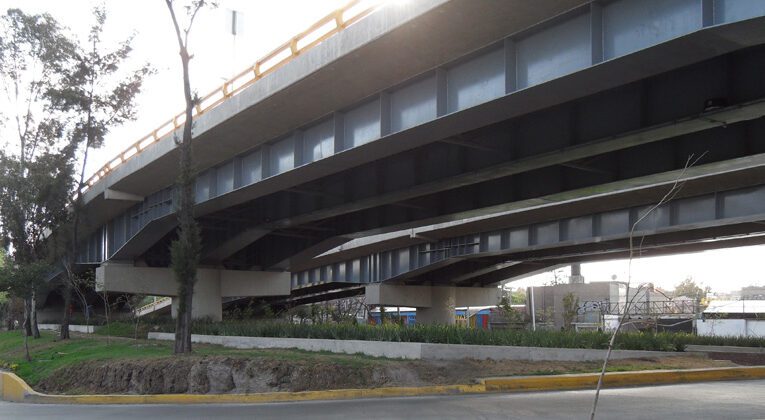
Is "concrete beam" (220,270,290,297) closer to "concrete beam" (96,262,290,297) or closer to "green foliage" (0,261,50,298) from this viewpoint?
"concrete beam" (96,262,290,297)

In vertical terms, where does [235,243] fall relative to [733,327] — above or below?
above

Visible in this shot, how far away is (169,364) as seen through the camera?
1678 centimetres

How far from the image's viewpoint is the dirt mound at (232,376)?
15305mm

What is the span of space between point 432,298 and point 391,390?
3667cm

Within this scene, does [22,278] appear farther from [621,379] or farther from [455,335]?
[621,379]

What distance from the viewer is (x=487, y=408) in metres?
12.5

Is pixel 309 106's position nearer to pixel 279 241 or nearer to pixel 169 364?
pixel 169 364

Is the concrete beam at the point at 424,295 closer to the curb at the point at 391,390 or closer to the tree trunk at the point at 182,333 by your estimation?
the tree trunk at the point at 182,333

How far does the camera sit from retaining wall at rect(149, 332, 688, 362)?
17.9 m

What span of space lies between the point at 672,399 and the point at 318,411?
7.29 m

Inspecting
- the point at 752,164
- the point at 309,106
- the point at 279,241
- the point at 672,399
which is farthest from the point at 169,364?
the point at 279,241

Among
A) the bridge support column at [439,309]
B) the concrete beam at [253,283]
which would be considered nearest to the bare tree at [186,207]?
the concrete beam at [253,283]

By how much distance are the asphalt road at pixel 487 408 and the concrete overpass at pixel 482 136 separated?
5682 millimetres

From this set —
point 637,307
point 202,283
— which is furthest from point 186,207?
point 637,307
